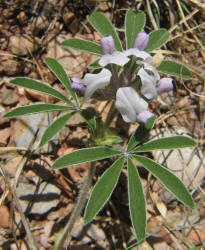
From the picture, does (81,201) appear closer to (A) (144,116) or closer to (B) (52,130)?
(B) (52,130)

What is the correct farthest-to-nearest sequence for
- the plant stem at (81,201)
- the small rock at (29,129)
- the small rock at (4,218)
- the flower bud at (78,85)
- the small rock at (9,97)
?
the small rock at (9,97), the small rock at (29,129), the small rock at (4,218), the plant stem at (81,201), the flower bud at (78,85)

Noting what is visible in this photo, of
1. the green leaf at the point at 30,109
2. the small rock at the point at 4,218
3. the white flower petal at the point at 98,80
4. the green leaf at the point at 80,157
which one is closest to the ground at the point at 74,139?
the small rock at the point at 4,218

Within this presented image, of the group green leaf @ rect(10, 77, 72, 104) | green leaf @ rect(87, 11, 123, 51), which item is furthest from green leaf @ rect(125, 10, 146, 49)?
green leaf @ rect(10, 77, 72, 104)

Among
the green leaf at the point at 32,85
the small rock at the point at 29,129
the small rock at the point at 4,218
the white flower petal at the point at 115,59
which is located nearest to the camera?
the white flower petal at the point at 115,59

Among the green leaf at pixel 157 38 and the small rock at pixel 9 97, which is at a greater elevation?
the green leaf at pixel 157 38

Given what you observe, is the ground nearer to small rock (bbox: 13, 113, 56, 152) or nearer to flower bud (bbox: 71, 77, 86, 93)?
small rock (bbox: 13, 113, 56, 152)

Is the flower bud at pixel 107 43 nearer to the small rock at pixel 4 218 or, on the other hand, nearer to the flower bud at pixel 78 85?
the flower bud at pixel 78 85
